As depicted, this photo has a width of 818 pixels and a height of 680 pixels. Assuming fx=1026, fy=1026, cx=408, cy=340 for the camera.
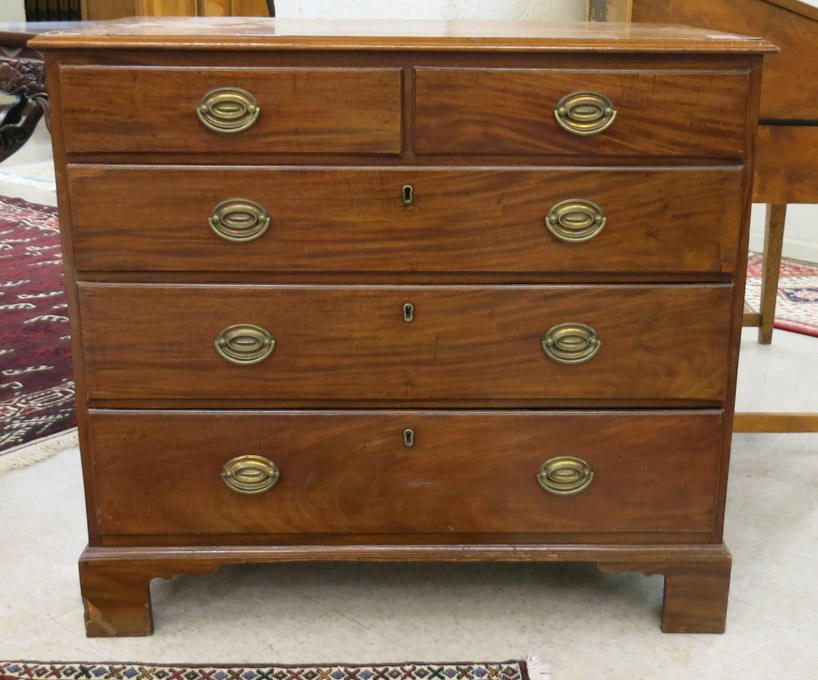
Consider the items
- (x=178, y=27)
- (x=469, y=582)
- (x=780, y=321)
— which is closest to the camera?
(x=178, y=27)

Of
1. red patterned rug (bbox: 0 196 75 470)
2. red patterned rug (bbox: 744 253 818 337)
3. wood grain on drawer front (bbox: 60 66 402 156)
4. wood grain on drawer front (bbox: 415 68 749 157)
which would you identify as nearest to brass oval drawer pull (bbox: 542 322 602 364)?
wood grain on drawer front (bbox: 415 68 749 157)

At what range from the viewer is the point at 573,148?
1484 millimetres

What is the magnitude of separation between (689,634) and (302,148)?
1.01 m

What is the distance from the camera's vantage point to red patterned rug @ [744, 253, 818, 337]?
331 cm

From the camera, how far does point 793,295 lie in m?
3.69

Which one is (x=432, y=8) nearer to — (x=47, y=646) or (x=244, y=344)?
(x=244, y=344)

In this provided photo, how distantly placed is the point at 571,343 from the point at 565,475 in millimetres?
219

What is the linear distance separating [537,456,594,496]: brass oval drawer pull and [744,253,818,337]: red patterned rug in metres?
1.81

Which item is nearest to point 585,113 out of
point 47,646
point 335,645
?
point 335,645

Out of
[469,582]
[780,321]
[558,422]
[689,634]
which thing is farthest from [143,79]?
[780,321]

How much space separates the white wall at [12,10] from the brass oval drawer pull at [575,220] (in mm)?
8022

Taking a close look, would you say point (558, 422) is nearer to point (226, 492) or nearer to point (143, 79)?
point (226, 492)

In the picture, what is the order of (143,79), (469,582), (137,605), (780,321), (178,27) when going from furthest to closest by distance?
(780,321)
(469,582)
(137,605)
(178,27)
(143,79)

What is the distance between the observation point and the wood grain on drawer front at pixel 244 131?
4.72ft
